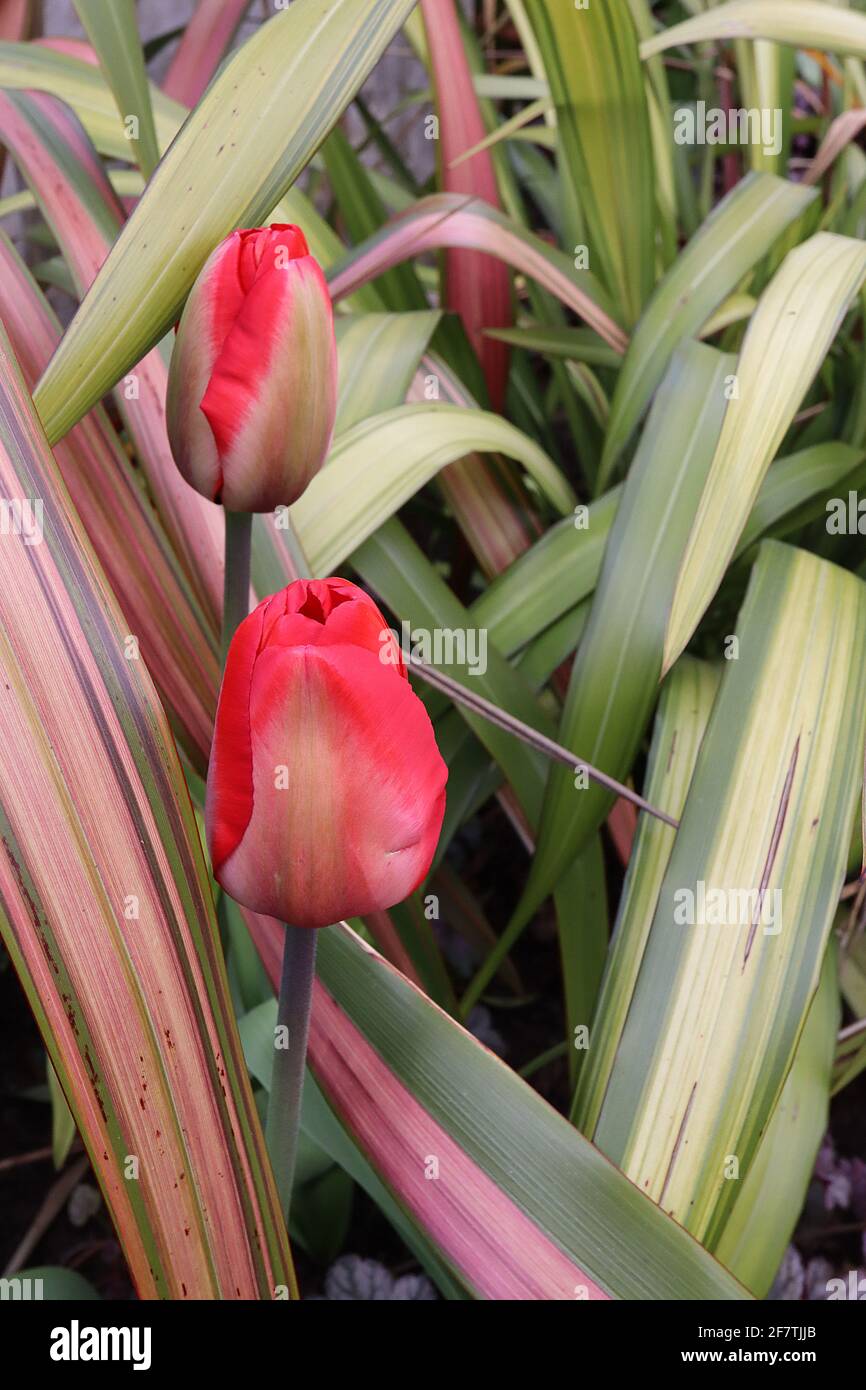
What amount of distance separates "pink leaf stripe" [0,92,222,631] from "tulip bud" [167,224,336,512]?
0.17m

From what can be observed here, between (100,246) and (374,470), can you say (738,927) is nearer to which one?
(374,470)

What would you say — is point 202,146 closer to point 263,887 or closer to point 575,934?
point 263,887

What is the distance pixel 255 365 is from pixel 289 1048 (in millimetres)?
205

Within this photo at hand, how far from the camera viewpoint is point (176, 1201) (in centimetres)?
32

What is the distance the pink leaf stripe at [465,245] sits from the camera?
25.2 inches

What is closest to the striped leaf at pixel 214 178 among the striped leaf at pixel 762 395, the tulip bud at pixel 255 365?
the tulip bud at pixel 255 365

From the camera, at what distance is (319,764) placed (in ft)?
0.89

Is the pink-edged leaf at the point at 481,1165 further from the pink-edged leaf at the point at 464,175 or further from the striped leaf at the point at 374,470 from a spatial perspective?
the pink-edged leaf at the point at 464,175

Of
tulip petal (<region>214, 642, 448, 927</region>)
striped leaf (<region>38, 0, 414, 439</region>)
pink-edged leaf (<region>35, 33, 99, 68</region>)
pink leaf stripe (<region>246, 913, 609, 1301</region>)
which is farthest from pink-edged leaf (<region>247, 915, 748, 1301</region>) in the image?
pink-edged leaf (<region>35, 33, 99, 68</region>)

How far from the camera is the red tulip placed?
268 millimetres

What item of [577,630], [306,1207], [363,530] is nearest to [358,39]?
[363,530]

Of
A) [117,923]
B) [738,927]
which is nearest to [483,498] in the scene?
[738,927]

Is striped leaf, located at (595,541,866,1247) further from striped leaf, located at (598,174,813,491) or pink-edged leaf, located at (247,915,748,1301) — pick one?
striped leaf, located at (598,174,813,491)

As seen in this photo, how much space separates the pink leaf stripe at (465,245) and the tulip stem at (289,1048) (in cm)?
42
